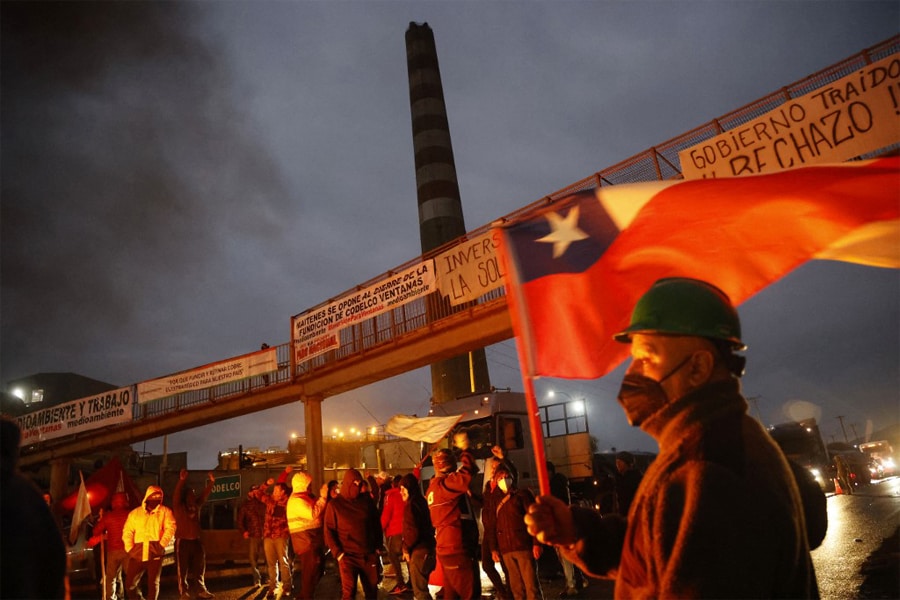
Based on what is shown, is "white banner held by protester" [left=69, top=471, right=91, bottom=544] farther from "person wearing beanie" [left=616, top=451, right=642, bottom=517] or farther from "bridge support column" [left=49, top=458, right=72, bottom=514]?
"bridge support column" [left=49, top=458, right=72, bottom=514]

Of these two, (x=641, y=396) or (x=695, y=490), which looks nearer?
(x=695, y=490)

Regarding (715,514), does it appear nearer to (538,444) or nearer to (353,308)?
(538,444)

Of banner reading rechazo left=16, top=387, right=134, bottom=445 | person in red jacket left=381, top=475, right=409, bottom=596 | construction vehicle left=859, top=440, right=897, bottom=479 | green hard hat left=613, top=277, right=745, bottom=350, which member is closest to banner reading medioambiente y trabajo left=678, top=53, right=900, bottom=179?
person in red jacket left=381, top=475, right=409, bottom=596

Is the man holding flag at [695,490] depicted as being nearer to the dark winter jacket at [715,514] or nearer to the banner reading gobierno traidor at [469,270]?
the dark winter jacket at [715,514]

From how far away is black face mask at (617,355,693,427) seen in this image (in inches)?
75.5

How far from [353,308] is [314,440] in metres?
5.20

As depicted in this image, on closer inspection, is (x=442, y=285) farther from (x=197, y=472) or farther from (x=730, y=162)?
(x=197, y=472)

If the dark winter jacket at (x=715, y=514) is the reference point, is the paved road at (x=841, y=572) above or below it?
below

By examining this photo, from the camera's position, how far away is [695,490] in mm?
1613

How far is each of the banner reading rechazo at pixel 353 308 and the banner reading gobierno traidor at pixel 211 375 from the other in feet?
4.25

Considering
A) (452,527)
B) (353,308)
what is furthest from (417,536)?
(353,308)

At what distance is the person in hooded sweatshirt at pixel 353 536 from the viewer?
712cm

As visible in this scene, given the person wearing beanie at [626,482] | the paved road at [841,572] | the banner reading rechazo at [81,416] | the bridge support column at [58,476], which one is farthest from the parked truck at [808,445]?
the bridge support column at [58,476]

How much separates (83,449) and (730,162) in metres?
25.7
